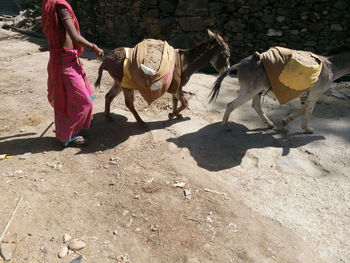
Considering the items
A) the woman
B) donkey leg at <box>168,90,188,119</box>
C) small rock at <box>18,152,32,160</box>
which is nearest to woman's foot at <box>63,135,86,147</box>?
the woman

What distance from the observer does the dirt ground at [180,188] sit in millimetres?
2891

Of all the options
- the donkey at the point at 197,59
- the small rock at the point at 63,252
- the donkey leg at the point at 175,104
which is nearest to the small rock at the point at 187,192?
the small rock at the point at 63,252

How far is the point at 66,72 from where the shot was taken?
4.01 meters

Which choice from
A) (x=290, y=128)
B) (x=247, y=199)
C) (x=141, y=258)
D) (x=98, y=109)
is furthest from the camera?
(x=98, y=109)

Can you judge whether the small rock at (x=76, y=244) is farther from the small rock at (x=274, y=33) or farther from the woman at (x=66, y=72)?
the small rock at (x=274, y=33)

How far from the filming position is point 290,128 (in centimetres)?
482

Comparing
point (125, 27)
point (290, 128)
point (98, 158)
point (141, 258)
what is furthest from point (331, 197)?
point (125, 27)

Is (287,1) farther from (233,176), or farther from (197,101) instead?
(233,176)

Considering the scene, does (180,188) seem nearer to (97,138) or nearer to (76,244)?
(76,244)

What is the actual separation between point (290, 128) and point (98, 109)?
120 inches

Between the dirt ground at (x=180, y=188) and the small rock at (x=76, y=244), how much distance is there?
54 mm

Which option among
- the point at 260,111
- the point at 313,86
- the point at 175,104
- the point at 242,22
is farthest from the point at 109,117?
the point at 242,22

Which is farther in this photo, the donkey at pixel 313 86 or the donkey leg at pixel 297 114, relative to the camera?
the donkey leg at pixel 297 114

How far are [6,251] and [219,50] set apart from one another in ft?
11.9
